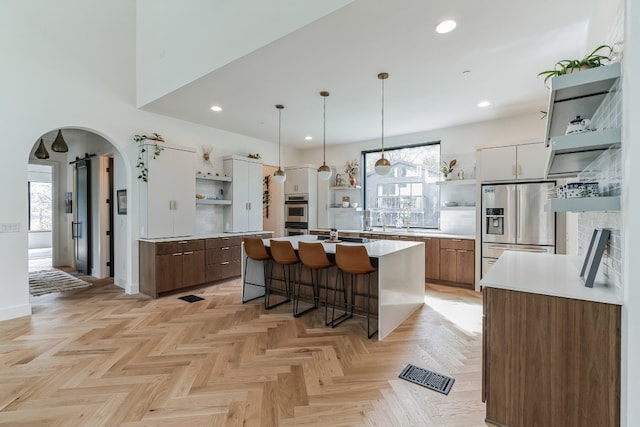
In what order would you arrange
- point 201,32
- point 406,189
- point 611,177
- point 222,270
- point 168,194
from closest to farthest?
point 611,177, point 201,32, point 168,194, point 222,270, point 406,189

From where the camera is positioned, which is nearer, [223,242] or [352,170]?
[223,242]

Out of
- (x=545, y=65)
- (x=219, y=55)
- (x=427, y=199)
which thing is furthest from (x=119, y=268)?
(x=545, y=65)

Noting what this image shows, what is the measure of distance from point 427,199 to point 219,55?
4.56 m

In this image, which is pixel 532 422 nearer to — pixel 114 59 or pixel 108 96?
pixel 108 96

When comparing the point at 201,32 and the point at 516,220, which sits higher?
the point at 201,32

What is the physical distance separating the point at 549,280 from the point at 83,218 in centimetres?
770

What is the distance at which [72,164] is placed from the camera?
663 cm

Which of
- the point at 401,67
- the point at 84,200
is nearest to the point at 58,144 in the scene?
the point at 84,200

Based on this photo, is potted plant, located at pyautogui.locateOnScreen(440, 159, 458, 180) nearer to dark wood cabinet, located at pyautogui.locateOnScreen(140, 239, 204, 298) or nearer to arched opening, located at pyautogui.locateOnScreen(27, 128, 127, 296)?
dark wood cabinet, located at pyautogui.locateOnScreen(140, 239, 204, 298)

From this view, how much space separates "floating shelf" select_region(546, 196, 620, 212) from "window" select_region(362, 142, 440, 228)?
14.5 feet

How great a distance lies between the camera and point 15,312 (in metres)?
3.74

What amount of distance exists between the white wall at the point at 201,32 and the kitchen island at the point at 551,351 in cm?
239

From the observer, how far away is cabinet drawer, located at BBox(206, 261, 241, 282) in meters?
5.20

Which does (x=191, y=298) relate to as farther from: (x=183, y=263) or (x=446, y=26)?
(x=446, y=26)
